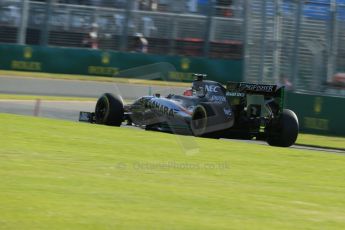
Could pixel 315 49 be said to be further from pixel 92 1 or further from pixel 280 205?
pixel 280 205

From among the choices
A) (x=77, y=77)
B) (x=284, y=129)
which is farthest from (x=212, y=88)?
(x=77, y=77)

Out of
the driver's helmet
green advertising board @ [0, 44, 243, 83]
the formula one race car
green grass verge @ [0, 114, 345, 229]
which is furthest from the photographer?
green advertising board @ [0, 44, 243, 83]

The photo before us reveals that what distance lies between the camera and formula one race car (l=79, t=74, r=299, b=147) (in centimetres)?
1461

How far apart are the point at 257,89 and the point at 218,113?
3.06 feet

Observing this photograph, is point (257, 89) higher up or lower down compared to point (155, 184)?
higher up

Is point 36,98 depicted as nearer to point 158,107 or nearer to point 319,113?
point 319,113

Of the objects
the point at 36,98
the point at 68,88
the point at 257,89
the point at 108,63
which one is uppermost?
the point at 108,63

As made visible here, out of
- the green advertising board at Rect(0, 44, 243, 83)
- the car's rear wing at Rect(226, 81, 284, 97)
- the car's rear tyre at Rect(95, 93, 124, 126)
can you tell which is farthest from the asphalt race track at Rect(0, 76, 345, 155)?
the car's rear wing at Rect(226, 81, 284, 97)

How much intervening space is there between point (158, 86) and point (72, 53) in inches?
113

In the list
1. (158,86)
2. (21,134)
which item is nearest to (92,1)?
(158,86)

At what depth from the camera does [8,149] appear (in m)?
10.1

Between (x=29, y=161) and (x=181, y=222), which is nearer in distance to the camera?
(x=181, y=222)

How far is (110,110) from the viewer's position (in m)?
15.4

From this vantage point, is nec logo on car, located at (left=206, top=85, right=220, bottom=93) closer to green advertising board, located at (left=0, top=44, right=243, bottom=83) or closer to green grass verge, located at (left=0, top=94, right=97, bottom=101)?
green advertising board, located at (left=0, top=44, right=243, bottom=83)
